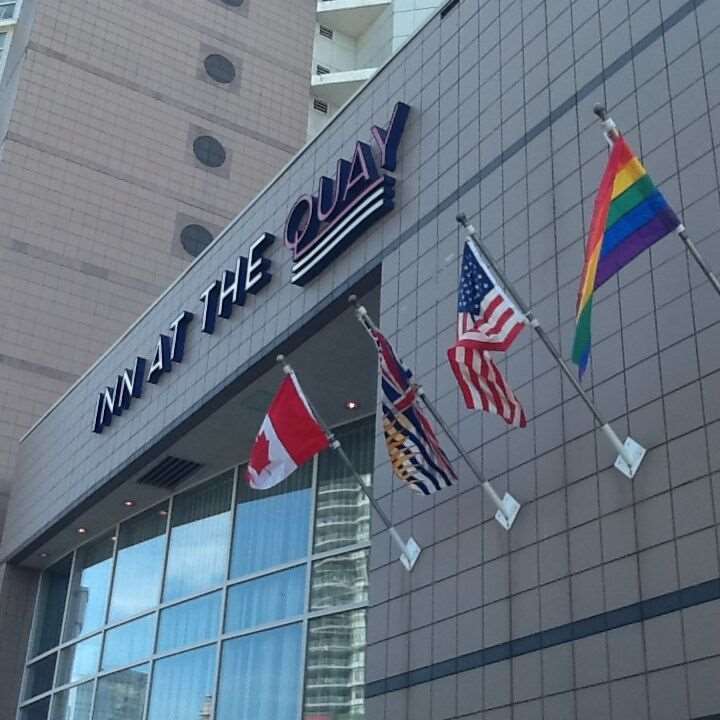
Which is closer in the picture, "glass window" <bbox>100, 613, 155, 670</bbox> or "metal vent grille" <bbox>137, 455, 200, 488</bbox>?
"metal vent grille" <bbox>137, 455, 200, 488</bbox>

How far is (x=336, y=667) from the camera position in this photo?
23156 millimetres

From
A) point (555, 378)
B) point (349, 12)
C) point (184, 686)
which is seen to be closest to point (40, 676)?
point (184, 686)

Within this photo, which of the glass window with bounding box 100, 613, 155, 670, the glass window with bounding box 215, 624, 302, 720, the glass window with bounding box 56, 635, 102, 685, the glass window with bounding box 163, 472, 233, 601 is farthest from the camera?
the glass window with bounding box 56, 635, 102, 685

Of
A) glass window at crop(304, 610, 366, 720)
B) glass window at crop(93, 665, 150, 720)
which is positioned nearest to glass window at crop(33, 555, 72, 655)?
glass window at crop(93, 665, 150, 720)

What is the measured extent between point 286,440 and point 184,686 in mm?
12727

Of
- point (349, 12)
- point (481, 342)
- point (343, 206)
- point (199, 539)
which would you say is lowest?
point (481, 342)

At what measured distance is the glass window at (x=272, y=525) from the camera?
2602cm

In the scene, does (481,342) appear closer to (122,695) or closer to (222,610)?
(222,610)

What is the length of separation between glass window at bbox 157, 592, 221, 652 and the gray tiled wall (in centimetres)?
906

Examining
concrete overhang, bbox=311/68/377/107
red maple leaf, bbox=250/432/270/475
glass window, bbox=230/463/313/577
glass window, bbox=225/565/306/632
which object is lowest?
red maple leaf, bbox=250/432/270/475

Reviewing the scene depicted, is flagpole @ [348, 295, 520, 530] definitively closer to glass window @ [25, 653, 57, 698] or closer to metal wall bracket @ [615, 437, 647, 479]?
metal wall bracket @ [615, 437, 647, 479]

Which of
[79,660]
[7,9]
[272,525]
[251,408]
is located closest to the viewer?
[251,408]

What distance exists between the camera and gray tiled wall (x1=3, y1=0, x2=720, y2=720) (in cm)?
1327

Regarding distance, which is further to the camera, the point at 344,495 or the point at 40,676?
the point at 40,676
